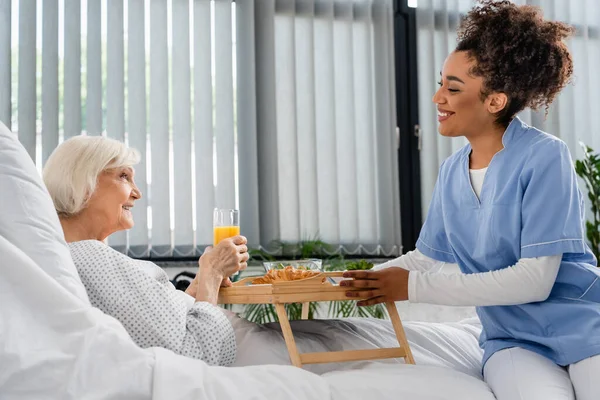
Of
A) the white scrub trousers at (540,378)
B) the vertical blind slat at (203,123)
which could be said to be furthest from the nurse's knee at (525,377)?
the vertical blind slat at (203,123)

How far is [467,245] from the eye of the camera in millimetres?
1827

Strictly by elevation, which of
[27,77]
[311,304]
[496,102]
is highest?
[27,77]

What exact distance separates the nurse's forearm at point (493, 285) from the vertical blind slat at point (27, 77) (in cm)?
231

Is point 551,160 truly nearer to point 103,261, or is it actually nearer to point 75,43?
point 103,261

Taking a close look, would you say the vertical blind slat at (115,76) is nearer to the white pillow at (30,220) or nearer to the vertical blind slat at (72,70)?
the vertical blind slat at (72,70)

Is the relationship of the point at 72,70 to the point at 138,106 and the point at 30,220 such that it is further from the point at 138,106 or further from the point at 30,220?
the point at 30,220

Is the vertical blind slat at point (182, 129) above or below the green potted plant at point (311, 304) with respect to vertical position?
above

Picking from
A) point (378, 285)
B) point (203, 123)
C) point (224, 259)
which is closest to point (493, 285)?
point (378, 285)

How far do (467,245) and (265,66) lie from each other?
2.23m

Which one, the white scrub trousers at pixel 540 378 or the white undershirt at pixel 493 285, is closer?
the white scrub trousers at pixel 540 378

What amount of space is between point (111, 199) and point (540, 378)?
113 cm

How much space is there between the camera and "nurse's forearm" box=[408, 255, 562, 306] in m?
1.60

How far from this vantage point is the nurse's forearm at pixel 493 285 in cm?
160

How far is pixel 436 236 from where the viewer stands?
6.60 ft
